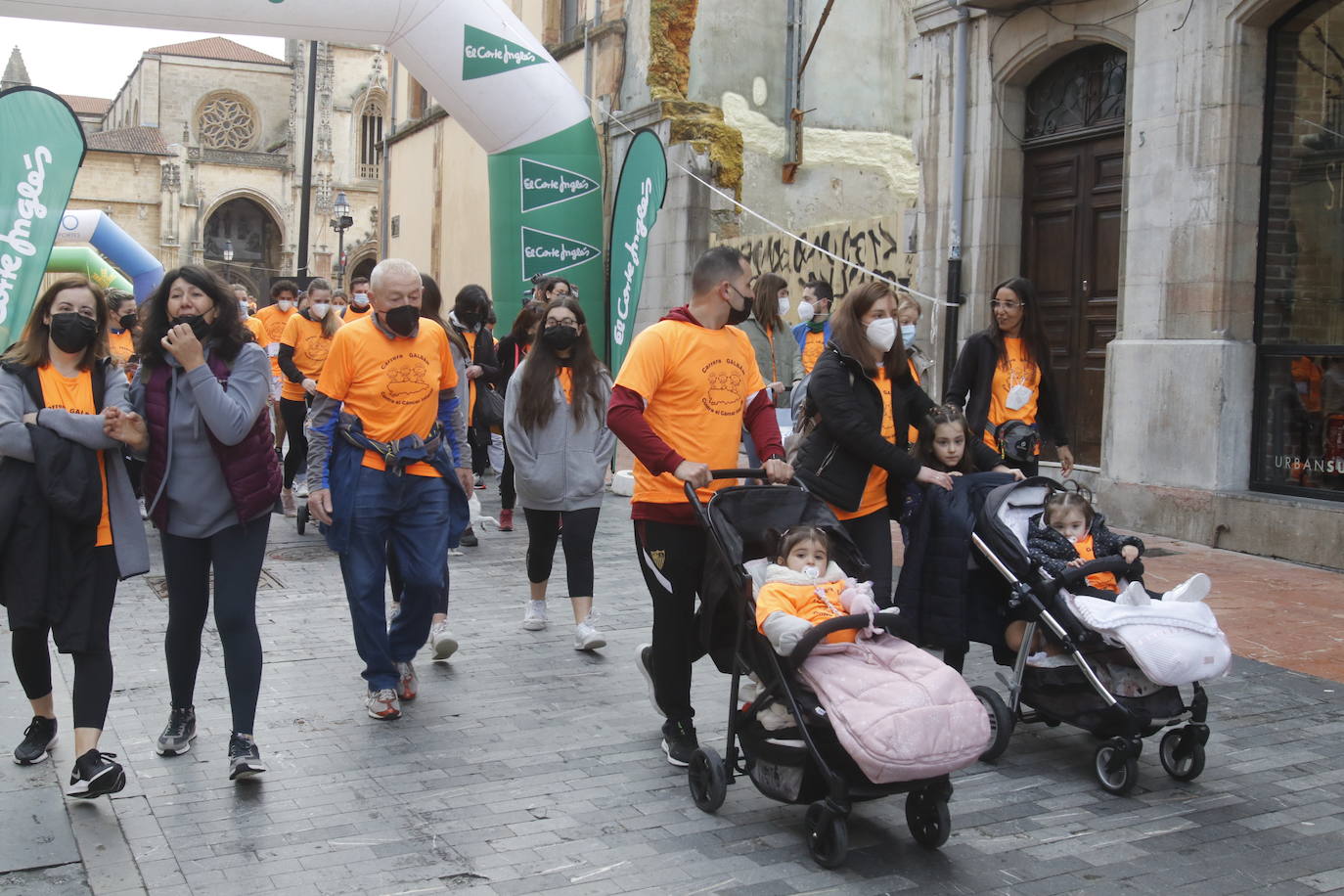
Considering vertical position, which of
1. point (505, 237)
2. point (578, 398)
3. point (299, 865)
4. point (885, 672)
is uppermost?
point (505, 237)

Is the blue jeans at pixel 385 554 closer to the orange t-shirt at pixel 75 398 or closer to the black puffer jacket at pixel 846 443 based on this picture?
the orange t-shirt at pixel 75 398

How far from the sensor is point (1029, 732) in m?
5.77

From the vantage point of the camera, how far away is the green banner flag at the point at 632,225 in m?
14.7

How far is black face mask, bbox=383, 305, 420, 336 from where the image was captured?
5.88 m

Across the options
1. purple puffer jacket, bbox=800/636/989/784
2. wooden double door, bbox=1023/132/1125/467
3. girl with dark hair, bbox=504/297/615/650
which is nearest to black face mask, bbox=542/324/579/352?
girl with dark hair, bbox=504/297/615/650

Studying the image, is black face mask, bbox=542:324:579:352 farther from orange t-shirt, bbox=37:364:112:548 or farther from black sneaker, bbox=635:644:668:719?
orange t-shirt, bbox=37:364:112:548

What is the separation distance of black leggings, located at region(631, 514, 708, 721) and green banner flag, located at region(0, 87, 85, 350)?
703 cm

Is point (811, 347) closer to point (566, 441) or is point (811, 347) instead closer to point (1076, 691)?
point (566, 441)

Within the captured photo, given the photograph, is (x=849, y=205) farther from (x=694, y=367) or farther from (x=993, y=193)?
(x=694, y=367)

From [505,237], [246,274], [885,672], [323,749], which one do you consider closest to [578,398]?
[323,749]

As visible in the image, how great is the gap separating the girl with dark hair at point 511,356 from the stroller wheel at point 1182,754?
5.42 meters

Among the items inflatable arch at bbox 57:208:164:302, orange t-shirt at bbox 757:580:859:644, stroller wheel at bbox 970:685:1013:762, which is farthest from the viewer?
inflatable arch at bbox 57:208:164:302

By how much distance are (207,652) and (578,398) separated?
2329mm

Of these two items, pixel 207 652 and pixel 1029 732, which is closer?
pixel 1029 732
